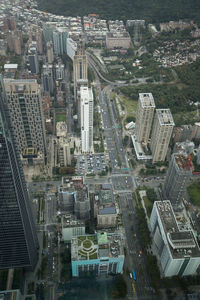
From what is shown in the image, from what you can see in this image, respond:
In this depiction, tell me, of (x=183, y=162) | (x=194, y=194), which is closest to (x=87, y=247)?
(x=183, y=162)

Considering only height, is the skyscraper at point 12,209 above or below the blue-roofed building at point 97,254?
above

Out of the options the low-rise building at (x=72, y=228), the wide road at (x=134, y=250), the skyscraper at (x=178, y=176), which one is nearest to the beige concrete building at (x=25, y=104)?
the low-rise building at (x=72, y=228)

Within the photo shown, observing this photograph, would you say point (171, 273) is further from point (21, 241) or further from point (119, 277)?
point (21, 241)

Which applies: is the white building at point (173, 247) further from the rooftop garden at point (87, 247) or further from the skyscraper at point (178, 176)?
the rooftop garden at point (87, 247)

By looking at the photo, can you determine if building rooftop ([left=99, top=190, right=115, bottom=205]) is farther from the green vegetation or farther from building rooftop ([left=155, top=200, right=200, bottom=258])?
the green vegetation

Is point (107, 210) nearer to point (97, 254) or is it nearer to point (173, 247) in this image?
point (97, 254)

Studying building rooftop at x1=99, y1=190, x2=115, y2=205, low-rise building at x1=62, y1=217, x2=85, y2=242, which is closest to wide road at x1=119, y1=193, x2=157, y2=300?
building rooftop at x1=99, y1=190, x2=115, y2=205
